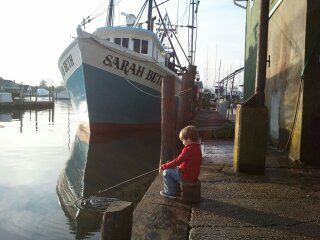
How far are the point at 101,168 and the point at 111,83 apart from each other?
6.00 metres

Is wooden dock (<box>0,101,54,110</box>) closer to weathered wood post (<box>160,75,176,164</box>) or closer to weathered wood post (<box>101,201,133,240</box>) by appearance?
weathered wood post (<box>160,75,176,164</box>)

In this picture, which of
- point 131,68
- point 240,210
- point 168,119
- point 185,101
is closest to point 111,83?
point 131,68

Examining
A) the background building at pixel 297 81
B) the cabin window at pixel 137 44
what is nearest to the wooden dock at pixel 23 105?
the cabin window at pixel 137 44

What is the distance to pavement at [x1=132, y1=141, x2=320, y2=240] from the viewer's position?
157 inches

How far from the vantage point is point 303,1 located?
24.4ft

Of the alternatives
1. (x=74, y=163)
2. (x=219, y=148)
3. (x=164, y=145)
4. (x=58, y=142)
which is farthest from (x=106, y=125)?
(x=164, y=145)

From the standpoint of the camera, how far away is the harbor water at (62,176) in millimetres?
6566

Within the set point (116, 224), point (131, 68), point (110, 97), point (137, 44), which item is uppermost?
point (137, 44)

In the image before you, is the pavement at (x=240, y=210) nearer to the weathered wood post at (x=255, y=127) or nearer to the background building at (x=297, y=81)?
the weathered wood post at (x=255, y=127)

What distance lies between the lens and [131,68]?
1758 centimetres

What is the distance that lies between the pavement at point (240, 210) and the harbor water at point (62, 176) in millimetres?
1948

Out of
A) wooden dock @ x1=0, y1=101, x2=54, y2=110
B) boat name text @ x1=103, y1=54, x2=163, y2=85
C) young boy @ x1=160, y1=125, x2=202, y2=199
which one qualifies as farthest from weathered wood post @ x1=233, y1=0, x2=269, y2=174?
wooden dock @ x1=0, y1=101, x2=54, y2=110

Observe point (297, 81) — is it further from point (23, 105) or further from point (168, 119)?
point (23, 105)

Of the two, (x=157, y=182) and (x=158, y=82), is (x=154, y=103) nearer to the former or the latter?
(x=158, y=82)
